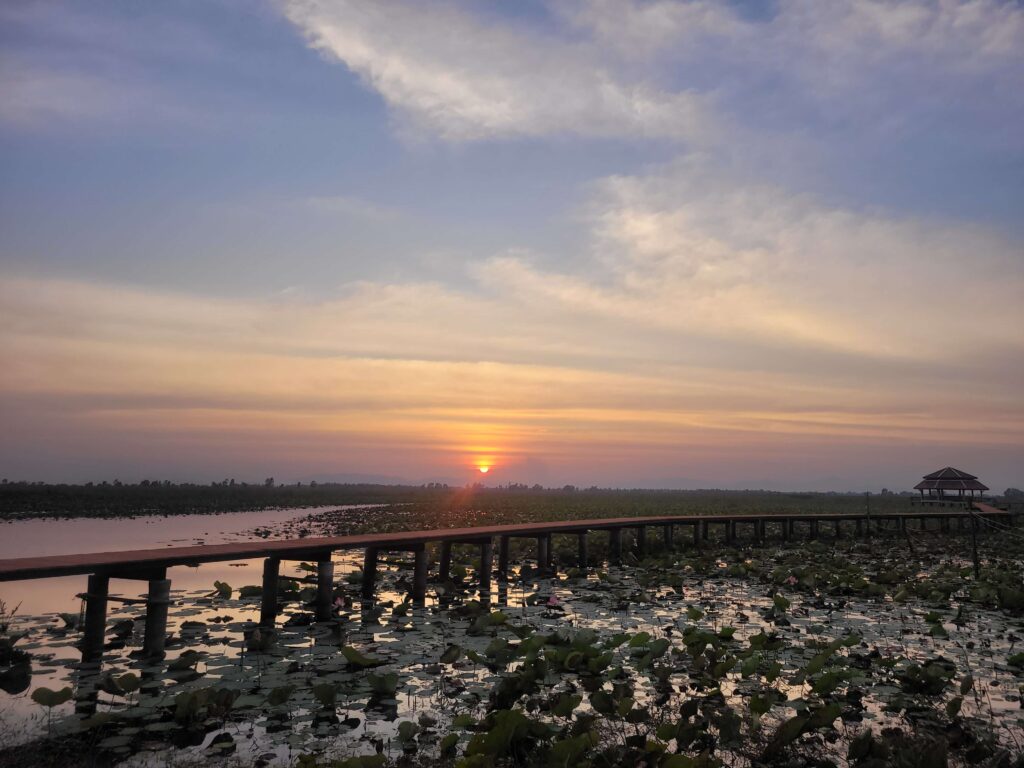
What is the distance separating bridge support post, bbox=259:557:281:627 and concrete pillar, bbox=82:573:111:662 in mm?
2376

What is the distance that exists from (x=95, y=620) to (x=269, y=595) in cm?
266

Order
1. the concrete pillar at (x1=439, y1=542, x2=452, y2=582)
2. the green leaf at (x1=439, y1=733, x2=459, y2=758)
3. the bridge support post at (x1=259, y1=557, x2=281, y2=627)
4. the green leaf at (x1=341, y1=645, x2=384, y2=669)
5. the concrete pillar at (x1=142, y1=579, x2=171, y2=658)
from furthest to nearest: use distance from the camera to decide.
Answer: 1. the concrete pillar at (x1=439, y1=542, x2=452, y2=582)
2. the bridge support post at (x1=259, y1=557, x2=281, y2=627)
3. the concrete pillar at (x1=142, y1=579, x2=171, y2=658)
4. the green leaf at (x1=341, y1=645, x2=384, y2=669)
5. the green leaf at (x1=439, y1=733, x2=459, y2=758)

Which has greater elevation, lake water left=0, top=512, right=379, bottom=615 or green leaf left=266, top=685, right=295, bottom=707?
green leaf left=266, top=685, right=295, bottom=707

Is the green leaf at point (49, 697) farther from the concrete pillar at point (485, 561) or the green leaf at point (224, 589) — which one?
the concrete pillar at point (485, 561)

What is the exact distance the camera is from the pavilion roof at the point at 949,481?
→ 109 ft

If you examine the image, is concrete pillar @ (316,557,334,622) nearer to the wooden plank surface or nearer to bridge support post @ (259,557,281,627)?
the wooden plank surface

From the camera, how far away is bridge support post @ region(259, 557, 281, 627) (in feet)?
32.1

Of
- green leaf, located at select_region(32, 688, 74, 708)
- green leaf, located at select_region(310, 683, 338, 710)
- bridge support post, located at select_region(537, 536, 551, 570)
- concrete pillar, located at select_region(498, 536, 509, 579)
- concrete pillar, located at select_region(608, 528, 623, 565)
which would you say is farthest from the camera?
concrete pillar, located at select_region(608, 528, 623, 565)

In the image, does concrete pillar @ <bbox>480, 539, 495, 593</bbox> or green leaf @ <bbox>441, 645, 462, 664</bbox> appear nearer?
green leaf @ <bbox>441, 645, 462, 664</bbox>

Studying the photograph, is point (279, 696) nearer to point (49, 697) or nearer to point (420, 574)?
point (49, 697)

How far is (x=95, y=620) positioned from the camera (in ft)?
24.6

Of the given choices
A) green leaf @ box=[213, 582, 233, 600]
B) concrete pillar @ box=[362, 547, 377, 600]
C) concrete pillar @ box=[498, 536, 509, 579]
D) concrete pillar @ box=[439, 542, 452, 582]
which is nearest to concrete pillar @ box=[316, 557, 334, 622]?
concrete pillar @ box=[362, 547, 377, 600]

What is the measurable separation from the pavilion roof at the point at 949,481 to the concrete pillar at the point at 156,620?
35064 mm

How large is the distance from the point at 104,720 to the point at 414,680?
8.68ft
